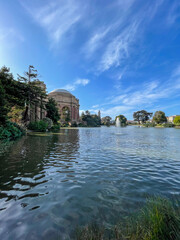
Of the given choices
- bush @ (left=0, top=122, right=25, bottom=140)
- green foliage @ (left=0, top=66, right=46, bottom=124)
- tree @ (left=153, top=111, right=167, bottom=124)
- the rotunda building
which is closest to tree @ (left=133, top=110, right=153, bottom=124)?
tree @ (left=153, top=111, right=167, bottom=124)

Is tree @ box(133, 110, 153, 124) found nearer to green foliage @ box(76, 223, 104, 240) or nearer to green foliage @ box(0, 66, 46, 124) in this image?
green foliage @ box(0, 66, 46, 124)

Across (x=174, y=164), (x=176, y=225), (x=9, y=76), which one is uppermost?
(x=9, y=76)

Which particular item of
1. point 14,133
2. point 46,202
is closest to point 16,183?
point 46,202

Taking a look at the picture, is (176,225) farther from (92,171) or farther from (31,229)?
(92,171)

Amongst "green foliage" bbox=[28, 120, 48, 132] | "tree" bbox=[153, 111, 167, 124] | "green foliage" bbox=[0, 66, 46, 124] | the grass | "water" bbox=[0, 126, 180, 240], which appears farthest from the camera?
"tree" bbox=[153, 111, 167, 124]

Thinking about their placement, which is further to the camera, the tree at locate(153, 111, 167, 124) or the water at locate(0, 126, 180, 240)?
the tree at locate(153, 111, 167, 124)

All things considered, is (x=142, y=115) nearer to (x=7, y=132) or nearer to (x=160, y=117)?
(x=160, y=117)

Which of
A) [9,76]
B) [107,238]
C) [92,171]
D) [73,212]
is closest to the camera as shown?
[107,238]

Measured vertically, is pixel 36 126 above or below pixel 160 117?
below

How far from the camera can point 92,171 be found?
5.39m

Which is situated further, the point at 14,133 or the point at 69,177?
the point at 14,133

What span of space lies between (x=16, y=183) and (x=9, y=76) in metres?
24.7

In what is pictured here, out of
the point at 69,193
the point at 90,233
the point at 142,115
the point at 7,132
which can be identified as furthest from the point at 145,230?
the point at 142,115

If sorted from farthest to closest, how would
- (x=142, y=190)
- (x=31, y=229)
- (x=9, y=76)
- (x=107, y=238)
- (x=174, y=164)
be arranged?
(x=9, y=76) → (x=174, y=164) → (x=142, y=190) → (x=31, y=229) → (x=107, y=238)
